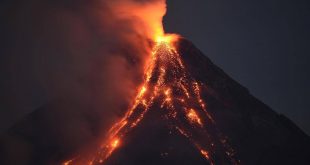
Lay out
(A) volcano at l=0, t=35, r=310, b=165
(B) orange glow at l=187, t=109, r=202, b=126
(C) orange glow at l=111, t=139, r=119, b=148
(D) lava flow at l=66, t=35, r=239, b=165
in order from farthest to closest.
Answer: (B) orange glow at l=187, t=109, r=202, b=126 → (D) lava flow at l=66, t=35, r=239, b=165 → (C) orange glow at l=111, t=139, r=119, b=148 → (A) volcano at l=0, t=35, r=310, b=165

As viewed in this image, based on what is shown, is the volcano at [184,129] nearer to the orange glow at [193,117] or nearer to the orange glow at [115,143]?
the orange glow at [193,117]

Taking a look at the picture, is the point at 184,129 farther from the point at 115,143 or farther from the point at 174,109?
the point at 115,143

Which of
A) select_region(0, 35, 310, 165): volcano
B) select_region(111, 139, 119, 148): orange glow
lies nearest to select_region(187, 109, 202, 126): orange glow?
select_region(0, 35, 310, 165): volcano

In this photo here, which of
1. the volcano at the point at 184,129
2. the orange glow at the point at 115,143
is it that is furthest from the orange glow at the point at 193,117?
the orange glow at the point at 115,143

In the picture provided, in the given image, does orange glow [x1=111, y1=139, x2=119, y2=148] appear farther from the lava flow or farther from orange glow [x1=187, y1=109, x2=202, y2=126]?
orange glow [x1=187, y1=109, x2=202, y2=126]

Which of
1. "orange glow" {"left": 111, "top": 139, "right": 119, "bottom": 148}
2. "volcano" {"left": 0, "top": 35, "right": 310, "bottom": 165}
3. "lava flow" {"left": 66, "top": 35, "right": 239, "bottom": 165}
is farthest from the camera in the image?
"lava flow" {"left": 66, "top": 35, "right": 239, "bottom": 165}

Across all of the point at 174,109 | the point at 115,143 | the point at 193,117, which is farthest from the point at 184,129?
the point at 115,143

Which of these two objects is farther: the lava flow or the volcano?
the lava flow
